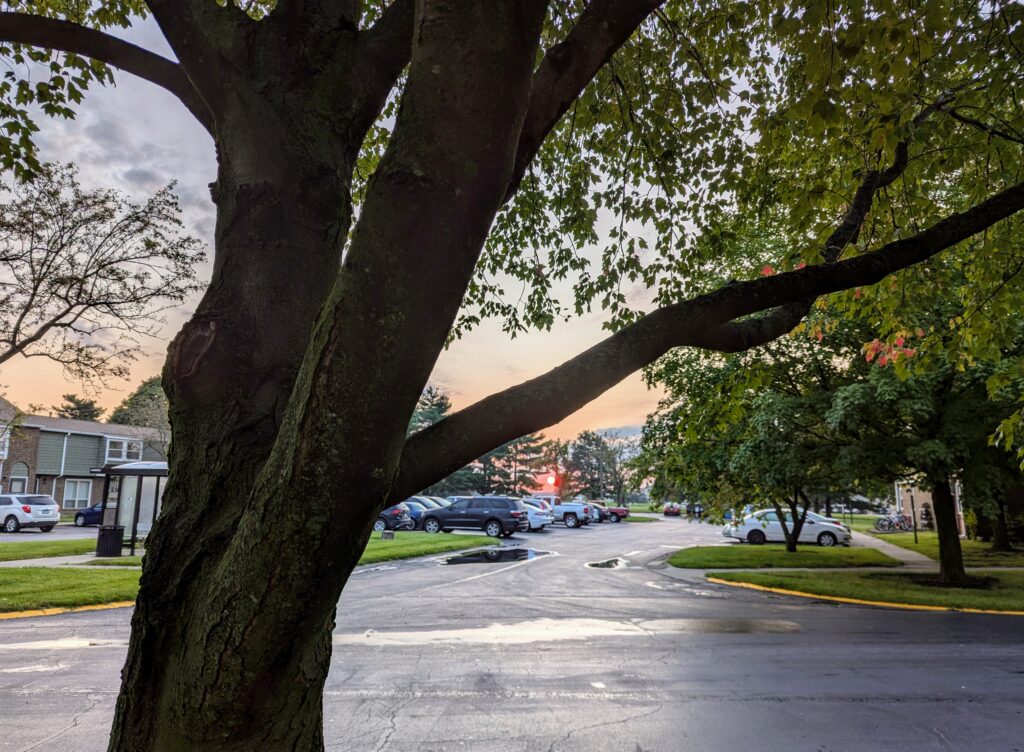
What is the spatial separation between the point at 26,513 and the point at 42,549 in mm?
13079

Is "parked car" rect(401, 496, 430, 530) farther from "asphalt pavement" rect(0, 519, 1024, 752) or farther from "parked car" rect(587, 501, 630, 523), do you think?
"asphalt pavement" rect(0, 519, 1024, 752)

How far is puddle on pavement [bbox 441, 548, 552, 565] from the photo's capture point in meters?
17.4

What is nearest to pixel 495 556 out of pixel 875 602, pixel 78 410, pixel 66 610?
pixel 875 602

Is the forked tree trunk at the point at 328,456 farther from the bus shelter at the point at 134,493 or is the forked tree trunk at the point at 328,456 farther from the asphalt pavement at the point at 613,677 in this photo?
the bus shelter at the point at 134,493

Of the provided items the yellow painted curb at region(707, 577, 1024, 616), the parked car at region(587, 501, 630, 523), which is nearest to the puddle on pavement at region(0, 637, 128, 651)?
the yellow painted curb at region(707, 577, 1024, 616)

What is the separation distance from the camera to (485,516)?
86.2 ft

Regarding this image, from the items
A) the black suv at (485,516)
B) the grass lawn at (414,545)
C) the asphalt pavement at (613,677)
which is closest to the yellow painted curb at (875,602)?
the asphalt pavement at (613,677)

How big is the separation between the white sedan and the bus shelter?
751 inches

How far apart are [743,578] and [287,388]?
13883mm

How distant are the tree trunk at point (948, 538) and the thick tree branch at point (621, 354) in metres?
13.0

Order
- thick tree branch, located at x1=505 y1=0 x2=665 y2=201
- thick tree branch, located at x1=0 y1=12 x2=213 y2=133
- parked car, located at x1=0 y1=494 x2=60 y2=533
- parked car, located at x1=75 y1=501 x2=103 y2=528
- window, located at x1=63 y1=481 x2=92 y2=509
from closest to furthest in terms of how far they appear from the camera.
Result: thick tree branch, located at x1=505 y1=0 x2=665 y2=201
thick tree branch, located at x1=0 y1=12 x2=213 y2=133
parked car, located at x1=0 y1=494 x2=60 y2=533
parked car, located at x1=75 y1=501 x2=103 y2=528
window, located at x1=63 y1=481 x2=92 y2=509

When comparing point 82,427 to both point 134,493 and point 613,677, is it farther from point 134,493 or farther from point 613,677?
point 613,677

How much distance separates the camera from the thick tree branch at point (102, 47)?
9.13 ft

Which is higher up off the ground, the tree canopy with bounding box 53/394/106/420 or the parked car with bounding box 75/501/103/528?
the tree canopy with bounding box 53/394/106/420
